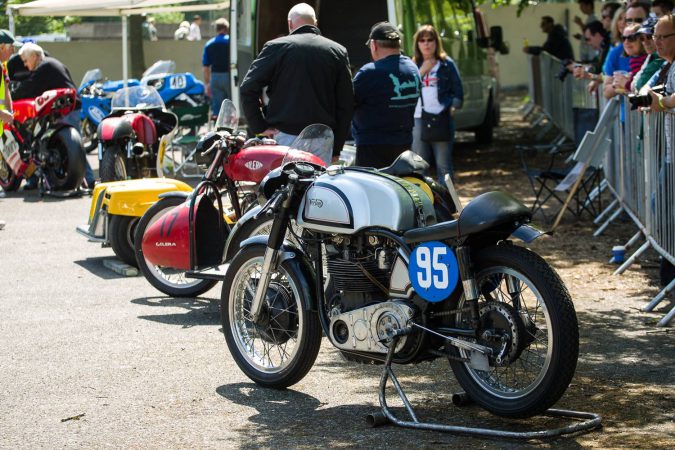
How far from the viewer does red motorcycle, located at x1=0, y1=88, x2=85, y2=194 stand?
1479 centimetres

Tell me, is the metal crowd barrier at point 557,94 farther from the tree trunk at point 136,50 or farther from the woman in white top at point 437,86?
the tree trunk at point 136,50

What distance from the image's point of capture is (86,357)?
23.5 ft

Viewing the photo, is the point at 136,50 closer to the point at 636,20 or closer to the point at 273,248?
the point at 636,20

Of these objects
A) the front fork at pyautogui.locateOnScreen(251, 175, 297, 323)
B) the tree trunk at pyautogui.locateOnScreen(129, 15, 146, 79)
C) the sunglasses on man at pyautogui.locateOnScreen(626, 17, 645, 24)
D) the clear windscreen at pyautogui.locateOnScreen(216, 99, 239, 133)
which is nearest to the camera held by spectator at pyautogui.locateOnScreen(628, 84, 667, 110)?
the clear windscreen at pyautogui.locateOnScreen(216, 99, 239, 133)

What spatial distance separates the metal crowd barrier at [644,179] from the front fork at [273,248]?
2.67m

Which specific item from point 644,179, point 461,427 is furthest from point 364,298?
point 644,179

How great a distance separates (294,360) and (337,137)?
3.44 metres

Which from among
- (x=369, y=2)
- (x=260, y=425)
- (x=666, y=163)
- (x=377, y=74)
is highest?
(x=369, y=2)

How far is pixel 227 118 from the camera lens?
8758mm

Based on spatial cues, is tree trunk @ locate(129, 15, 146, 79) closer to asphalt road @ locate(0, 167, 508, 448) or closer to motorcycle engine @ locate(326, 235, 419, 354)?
asphalt road @ locate(0, 167, 508, 448)

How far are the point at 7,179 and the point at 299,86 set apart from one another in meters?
7.55

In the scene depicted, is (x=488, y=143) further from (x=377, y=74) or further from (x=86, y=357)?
(x=86, y=357)

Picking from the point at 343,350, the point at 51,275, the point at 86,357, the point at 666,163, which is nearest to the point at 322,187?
the point at 343,350

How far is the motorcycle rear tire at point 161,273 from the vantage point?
29.0 feet
